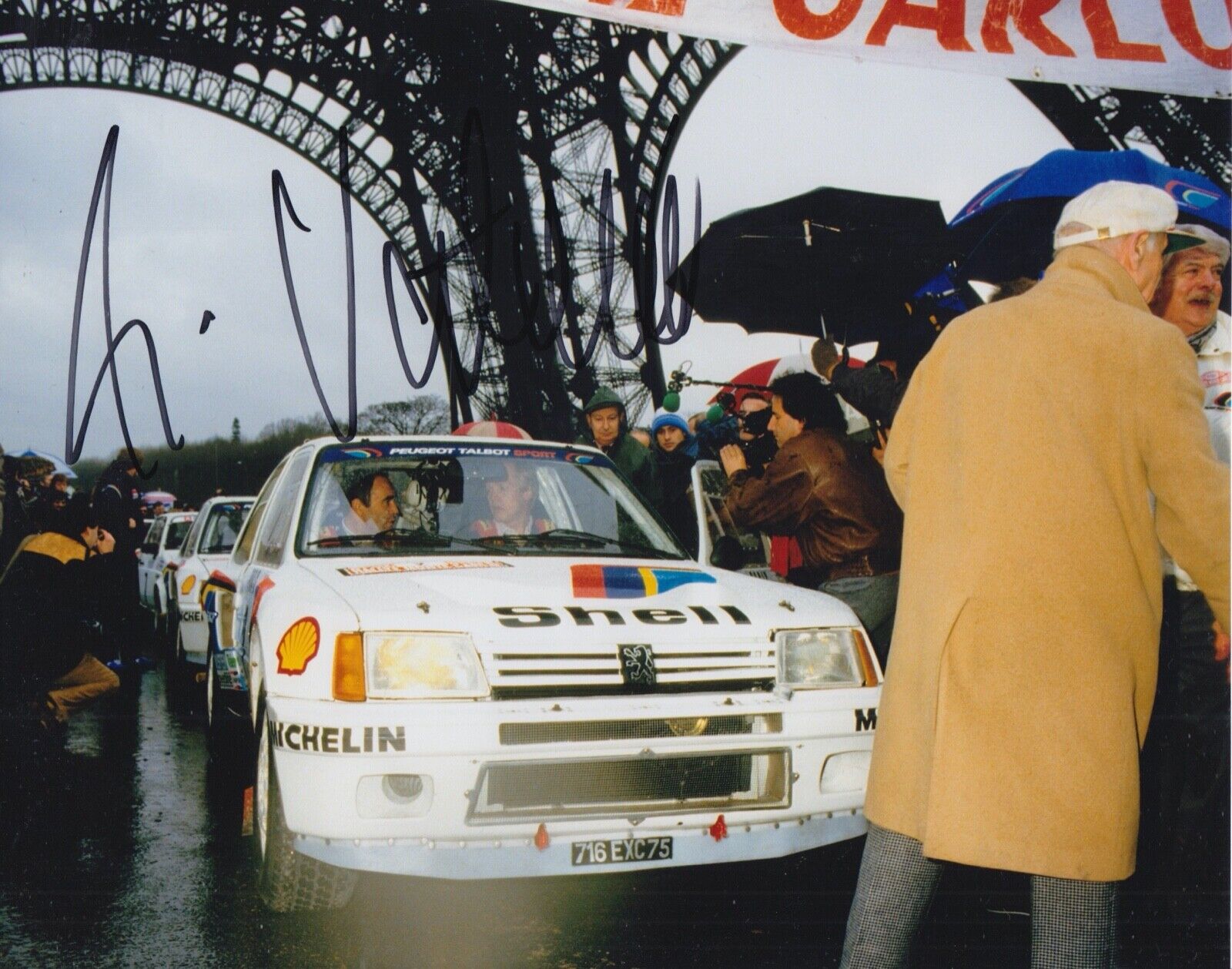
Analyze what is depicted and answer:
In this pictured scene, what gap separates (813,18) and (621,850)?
139 inches

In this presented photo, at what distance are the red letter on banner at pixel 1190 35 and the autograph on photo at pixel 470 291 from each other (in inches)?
87.6

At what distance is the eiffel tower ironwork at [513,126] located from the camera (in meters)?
6.46

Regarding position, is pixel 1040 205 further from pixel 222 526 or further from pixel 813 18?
pixel 222 526

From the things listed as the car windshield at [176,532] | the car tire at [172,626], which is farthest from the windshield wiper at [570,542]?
the car windshield at [176,532]

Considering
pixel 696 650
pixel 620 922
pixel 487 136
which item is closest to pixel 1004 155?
pixel 487 136

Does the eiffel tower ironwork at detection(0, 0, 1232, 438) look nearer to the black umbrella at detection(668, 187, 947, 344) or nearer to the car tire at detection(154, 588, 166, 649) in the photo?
the black umbrella at detection(668, 187, 947, 344)

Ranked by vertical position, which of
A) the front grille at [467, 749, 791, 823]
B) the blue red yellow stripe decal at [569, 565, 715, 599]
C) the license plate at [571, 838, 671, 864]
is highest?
the blue red yellow stripe decal at [569, 565, 715, 599]

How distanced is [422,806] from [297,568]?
1118 millimetres

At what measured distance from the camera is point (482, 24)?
7.12 metres

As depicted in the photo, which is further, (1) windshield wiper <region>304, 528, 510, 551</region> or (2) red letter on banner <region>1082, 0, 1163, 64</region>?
(2) red letter on banner <region>1082, 0, 1163, 64</region>

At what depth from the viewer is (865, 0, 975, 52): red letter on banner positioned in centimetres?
516

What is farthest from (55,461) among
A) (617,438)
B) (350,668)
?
(350,668)

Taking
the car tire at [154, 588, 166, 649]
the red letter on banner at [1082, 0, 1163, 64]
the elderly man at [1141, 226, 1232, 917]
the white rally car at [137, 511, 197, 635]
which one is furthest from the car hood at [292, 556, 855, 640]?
the car tire at [154, 588, 166, 649]

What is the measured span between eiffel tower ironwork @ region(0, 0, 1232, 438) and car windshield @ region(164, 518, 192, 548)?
5.84 m
